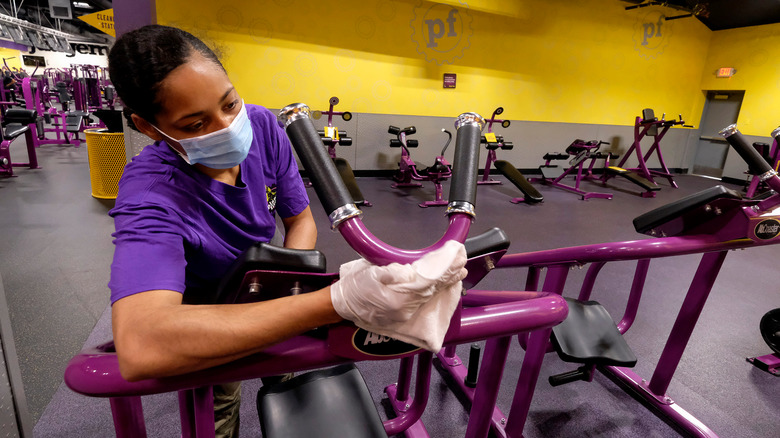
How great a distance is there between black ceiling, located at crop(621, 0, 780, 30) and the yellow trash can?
8364 mm

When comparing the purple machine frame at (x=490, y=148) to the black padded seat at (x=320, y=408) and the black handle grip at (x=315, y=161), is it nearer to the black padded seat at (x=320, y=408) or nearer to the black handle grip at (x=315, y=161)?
the black padded seat at (x=320, y=408)

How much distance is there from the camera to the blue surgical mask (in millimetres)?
855

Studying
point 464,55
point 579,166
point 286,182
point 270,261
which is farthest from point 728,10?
point 270,261

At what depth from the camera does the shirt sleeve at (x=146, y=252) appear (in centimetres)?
62

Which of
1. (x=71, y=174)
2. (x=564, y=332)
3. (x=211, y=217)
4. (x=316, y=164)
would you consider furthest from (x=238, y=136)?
(x=71, y=174)

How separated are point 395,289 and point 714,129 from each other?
425 inches

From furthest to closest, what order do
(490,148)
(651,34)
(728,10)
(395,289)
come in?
(651,34), (728,10), (490,148), (395,289)

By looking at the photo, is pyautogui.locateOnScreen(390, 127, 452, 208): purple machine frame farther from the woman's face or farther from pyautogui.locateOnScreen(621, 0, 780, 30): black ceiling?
pyautogui.locateOnScreen(621, 0, 780, 30): black ceiling

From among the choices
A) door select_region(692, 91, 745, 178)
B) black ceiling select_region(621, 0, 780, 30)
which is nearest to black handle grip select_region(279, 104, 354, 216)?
black ceiling select_region(621, 0, 780, 30)

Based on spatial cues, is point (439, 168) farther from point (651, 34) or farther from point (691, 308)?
point (651, 34)

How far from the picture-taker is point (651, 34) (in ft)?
24.8

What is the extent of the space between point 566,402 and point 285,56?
5.40 metres

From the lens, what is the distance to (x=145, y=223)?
2.28 feet

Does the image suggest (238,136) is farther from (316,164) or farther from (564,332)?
(564,332)
